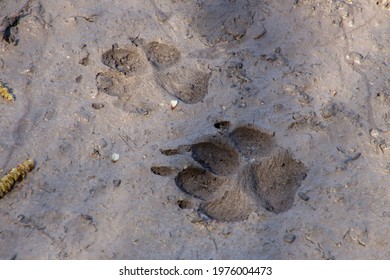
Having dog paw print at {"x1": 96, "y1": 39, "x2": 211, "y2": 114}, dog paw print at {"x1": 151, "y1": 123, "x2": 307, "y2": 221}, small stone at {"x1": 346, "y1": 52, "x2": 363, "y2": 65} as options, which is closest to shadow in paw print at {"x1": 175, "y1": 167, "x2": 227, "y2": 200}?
dog paw print at {"x1": 151, "y1": 123, "x2": 307, "y2": 221}

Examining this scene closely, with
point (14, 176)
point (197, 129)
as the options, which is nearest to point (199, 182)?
point (197, 129)

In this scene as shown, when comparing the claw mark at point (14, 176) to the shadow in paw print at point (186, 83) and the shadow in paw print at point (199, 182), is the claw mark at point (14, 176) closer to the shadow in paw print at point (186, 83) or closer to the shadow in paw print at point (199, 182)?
the shadow in paw print at point (199, 182)

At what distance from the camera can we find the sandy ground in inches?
103

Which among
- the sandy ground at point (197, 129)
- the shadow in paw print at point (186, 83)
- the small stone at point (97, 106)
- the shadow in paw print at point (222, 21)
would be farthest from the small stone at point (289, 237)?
the shadow in paw print at point (222, 21)

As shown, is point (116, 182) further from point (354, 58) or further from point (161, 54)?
point (354, 58)

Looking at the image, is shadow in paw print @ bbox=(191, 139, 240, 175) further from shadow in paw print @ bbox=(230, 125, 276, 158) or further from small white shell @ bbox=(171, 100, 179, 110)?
small white shell @ bbox=(171, 100, 179, 110)

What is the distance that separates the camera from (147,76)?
332 cm

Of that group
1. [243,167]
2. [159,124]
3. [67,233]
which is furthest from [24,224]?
[243,167]

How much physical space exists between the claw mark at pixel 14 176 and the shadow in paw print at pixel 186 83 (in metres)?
0.94

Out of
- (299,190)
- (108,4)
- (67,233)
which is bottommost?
(299,190)

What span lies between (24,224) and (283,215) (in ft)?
4.24

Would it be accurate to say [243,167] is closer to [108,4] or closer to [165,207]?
[165,207]

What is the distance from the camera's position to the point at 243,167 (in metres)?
2.94

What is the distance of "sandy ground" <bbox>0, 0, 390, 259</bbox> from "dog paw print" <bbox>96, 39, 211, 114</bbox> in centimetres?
1
